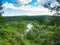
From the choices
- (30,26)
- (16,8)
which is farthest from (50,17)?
(16,8)

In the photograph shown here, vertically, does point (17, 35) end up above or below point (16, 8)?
below

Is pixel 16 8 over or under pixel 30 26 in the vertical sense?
over

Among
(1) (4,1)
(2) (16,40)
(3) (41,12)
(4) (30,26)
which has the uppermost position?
(1) (4,1)

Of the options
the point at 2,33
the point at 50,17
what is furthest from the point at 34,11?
the point at 2,33

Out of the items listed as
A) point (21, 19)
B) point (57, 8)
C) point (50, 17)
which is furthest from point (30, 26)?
point (57, 8)

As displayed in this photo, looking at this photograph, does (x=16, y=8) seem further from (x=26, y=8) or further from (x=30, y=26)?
(x=30, y=26)

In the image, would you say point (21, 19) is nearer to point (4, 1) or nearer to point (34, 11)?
point (34, 11)

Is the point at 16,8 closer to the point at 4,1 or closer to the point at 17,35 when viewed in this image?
the point at 4,1
